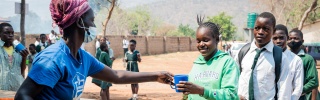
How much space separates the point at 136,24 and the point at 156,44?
3959cm

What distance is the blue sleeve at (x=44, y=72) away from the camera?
2.12 meters

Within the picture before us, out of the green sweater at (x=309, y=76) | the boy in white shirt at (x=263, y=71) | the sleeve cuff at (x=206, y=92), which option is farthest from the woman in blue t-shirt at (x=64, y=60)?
the green sweater at (x=309, y=76)

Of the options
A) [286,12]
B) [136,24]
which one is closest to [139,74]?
[286,12]

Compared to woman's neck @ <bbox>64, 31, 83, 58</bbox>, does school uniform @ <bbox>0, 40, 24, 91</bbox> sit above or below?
below

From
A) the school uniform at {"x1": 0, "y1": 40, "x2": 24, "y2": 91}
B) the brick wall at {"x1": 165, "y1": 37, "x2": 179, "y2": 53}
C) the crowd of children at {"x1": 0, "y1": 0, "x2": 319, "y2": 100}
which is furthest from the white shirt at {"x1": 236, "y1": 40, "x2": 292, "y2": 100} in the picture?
the brick wall at {"x1": 165, "y1": 37, "x2": 179, "y2": 53}

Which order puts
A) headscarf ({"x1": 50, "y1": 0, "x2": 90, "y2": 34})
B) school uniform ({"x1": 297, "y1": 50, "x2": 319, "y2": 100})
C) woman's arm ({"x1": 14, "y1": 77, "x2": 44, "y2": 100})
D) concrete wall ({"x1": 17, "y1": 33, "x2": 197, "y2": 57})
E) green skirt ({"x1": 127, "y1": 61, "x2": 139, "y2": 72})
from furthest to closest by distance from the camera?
1. concrete wall ({"x1": 17, "y1": 33, "x2": 197, "y2": 57})
2. green skirt ({"x1": 127, "y1": 61, "x2": 139, "y2": 72})
3. school uniform ({"x1": 297, "y1": 50, "x2": 319, "y2": 100})
4. headscarf ({"x1": 50, "y1": 0, "x2": 90, "y2": 34})
5. woman's arm ({"x1": 14, "y1": 77, "x2": 44, "y2": 100})

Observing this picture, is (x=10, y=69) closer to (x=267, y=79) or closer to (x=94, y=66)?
(x=94, y=66)

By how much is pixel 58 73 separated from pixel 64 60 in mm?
101

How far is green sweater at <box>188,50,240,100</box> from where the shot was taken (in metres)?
2.87

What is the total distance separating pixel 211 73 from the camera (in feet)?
9.92

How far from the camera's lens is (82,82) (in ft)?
8.16

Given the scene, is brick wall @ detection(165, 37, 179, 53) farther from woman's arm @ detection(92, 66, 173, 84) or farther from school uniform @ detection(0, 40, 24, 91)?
Answer: woman's arm @ detection(92, 66, 173, 84)

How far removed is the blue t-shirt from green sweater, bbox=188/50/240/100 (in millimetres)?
950

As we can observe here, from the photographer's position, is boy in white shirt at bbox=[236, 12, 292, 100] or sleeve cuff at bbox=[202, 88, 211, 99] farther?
boy in white shirt at bbox=[236, 12, 292, 100]
